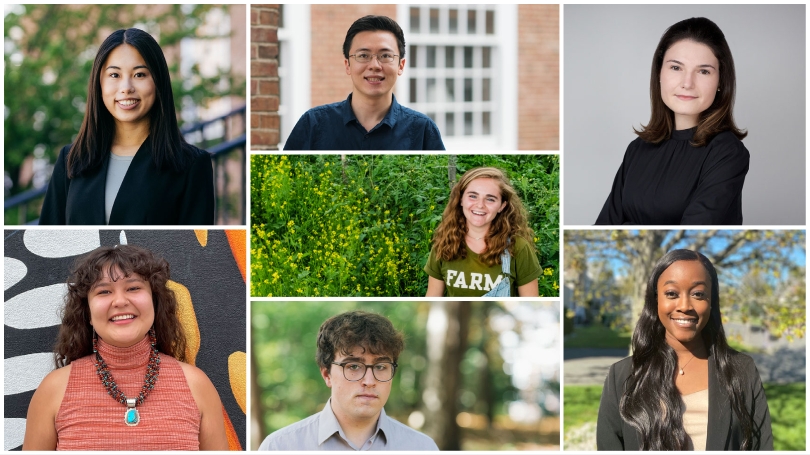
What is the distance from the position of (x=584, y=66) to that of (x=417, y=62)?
9.54ft

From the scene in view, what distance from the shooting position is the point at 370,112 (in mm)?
3590

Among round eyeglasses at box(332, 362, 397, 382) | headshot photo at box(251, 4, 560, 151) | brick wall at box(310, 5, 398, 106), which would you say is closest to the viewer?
round eyeglasses at box(332, 362, 397, 382)

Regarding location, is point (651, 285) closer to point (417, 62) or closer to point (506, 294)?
point (506, 294)

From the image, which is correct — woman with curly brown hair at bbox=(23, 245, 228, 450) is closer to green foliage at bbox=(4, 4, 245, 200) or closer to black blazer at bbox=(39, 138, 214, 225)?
black blazer at bbox=(39, 138, 214, 225)

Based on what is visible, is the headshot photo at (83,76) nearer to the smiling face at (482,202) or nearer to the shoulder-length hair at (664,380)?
the smiling face at (482,202)

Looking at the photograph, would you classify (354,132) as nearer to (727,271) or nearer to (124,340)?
(124,340)

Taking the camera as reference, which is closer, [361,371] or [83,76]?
[361,371]

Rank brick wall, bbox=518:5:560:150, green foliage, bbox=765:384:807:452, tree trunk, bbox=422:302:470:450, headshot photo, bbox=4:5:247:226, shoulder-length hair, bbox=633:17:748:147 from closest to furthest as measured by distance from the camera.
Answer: shoulder-length hair, bbox=633:17:748:147 → green foliage, bbox=765:384:807:452 → tree trunk, bbox=422:302:470:450 → headshot photo, bbox=4:5:247:226 → brick wall, bbox=518:5:560:150

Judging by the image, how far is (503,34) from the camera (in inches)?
291

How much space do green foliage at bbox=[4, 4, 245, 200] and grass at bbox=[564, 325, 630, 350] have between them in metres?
4.53

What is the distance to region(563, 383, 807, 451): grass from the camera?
3775mm

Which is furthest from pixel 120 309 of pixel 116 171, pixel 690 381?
pixel 690 381

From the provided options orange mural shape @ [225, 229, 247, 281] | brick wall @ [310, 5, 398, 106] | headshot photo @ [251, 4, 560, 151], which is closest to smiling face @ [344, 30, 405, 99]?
orange mural shape @ [225, 229, 247, 281]

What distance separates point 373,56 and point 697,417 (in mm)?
2155
